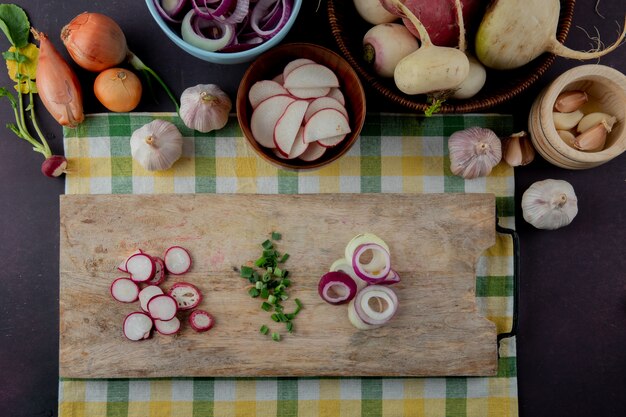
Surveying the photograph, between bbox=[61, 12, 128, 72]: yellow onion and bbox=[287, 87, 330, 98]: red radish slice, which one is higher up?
bbox=[61, 12, 128, 72]: yellow onion

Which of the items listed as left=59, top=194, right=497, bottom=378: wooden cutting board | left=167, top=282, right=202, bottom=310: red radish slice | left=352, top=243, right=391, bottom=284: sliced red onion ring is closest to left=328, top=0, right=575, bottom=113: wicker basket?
left=59, top=194, right=497, bottom=378: wooden cutting board

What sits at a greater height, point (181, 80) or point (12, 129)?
point (181, 80)

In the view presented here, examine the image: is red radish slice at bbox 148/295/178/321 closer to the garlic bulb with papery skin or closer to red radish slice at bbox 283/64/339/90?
the garlic bulb with papery skin

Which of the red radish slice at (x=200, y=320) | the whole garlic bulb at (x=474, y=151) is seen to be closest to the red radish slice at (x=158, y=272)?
the red radish slice at (x=200, y=320)

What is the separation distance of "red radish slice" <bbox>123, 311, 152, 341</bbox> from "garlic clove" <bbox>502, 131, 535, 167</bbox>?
105 cm

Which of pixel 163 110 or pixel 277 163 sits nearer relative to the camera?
pixel 277 163

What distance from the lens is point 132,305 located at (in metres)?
1.45

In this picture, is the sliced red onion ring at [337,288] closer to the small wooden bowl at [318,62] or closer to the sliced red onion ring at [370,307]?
the sliced red onion ring at [370,307]

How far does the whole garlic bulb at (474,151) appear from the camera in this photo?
4.76 feet

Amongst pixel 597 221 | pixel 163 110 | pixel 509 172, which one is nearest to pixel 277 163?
pixel 163 110

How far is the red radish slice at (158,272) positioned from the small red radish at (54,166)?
1.20 ft

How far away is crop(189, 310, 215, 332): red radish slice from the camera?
1426 millimetres

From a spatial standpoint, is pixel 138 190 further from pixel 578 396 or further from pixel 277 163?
pixel 578 396

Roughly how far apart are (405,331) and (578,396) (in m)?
0.60
